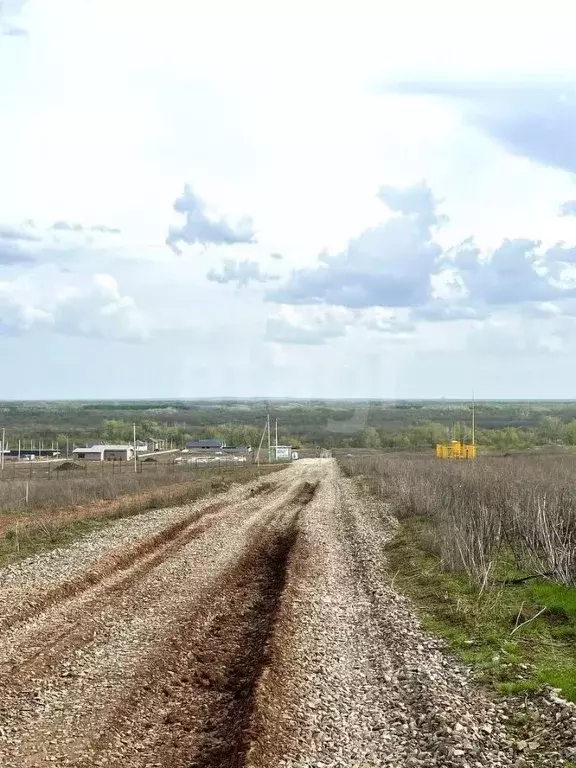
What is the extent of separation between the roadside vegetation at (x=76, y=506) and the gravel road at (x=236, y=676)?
3.78 metres

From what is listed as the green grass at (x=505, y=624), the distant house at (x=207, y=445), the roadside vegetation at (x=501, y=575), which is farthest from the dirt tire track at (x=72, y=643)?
the distant house at (x=207, y=445)

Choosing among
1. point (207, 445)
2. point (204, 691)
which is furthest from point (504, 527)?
point (207, 445)

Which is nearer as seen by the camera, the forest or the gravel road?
the gravel road

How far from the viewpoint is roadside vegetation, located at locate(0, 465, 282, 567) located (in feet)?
68.0

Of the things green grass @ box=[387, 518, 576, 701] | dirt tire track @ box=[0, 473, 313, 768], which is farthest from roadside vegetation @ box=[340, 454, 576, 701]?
dirt tire track @ box=[0, 473, 313, 768]

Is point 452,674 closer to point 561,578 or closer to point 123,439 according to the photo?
point 561,578

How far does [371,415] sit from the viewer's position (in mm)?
100750

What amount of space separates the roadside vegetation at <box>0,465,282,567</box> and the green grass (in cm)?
936

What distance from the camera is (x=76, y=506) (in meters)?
31.5

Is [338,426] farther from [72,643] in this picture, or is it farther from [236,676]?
[236,676]

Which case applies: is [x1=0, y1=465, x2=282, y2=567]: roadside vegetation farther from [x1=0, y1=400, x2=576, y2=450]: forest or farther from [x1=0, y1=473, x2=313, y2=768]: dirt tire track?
[x1=0, y1=400, x2=576, y2=450]: forest

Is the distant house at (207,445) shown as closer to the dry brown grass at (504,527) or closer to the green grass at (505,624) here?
the dry brown grass at (504,527)

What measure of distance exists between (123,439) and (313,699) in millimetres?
144823

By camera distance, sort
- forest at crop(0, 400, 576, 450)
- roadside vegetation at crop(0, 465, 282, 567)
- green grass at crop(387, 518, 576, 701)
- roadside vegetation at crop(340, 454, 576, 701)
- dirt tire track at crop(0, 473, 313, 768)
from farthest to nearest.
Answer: forest at crop(0, 400, 576, 450) → roadside vegetation at crop(0, 465, 282, 567) → roadside vegetation at crop(340, 454, 576, 701) → green grass at crop(387, 518, 576, 701) → dirt tire track at crop(0, 473, 313, 768)
